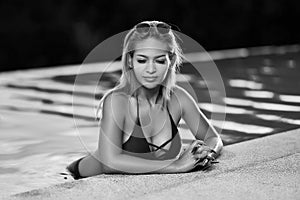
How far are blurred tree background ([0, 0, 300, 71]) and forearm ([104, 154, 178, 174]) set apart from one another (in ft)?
22.3

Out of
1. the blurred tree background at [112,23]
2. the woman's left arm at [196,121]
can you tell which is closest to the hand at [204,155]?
the woman's left arm at [196,121]

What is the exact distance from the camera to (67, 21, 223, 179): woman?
3.35 m

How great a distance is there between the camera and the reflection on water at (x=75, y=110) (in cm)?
432

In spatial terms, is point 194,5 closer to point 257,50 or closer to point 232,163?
point 257,50

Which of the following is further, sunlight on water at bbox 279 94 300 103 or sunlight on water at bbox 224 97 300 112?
sunlight on water at bbox 279 94 300 103

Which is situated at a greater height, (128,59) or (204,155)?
(128,59)

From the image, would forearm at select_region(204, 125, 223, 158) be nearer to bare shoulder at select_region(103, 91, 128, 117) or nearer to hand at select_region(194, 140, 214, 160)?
hand at select_region(194, 140, 214, 160)

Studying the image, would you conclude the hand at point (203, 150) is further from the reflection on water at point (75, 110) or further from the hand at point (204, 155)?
the reflection on water at point (75, 110)

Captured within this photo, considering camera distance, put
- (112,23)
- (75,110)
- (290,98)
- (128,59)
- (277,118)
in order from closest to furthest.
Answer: (128,59)
(277,118)
(75,110)
(290,98)
(112,23)

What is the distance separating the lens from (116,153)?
10.9 ft

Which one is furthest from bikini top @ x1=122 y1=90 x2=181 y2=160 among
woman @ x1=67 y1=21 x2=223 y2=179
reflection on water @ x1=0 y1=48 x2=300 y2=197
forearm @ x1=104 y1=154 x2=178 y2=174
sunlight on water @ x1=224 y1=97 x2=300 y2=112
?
sunlight on water @ x1=224 y1=97 x2=300 y2=112

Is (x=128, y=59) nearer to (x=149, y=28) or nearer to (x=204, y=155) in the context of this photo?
(x=149, y=28)

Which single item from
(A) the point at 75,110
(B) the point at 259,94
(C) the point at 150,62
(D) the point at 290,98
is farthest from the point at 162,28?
(B) the point at 259,94

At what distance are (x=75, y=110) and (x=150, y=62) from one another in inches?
112
